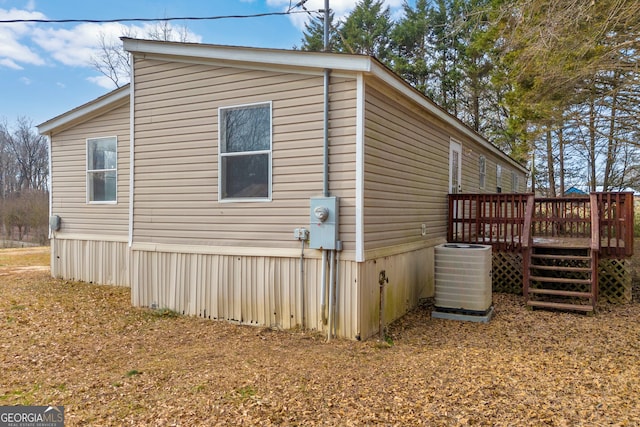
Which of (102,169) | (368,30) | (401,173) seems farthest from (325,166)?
(368,30)

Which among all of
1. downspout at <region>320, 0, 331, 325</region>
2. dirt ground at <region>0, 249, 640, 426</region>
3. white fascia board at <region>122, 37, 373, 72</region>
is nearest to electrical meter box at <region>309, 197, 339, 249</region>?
downspout at <region>320, 0, 331, 325</region>

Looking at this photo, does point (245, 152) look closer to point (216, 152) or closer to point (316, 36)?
point (216, 152)

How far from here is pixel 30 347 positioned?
178 inches

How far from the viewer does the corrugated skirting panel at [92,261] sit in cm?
806

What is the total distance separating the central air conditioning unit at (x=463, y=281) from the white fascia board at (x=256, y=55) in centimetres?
285

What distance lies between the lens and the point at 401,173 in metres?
5.99

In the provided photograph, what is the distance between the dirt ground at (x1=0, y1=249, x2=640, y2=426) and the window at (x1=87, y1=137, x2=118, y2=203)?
114 inches

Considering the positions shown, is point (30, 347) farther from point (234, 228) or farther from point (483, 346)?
point (483, 346)

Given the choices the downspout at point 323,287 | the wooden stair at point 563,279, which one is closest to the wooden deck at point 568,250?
the wooden stair at point 563,279

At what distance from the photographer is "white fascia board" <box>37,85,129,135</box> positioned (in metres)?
7.75

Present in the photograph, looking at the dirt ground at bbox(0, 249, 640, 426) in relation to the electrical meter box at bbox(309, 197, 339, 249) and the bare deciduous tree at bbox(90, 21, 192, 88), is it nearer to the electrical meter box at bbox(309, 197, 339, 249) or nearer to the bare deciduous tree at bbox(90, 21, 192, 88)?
the electrical meter box at bbox(309, 197, 339, 249)

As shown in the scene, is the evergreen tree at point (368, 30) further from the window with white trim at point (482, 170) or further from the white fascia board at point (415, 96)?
the white fascia board at point (415, 96)

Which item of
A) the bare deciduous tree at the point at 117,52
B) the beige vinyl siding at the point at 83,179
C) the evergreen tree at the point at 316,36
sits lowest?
the beige vinyl siding at the point at 83,179

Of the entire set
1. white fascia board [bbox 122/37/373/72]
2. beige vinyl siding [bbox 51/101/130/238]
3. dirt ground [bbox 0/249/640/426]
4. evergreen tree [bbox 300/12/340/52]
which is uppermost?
evergreen tree [bbox 300/12/340/52]
